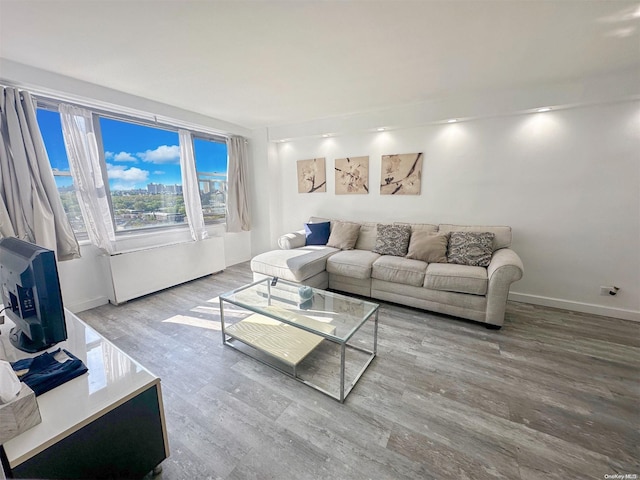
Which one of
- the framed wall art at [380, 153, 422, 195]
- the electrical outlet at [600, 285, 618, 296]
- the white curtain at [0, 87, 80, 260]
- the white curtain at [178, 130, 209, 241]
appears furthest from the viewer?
the white curtain at [178, 130, 209, 241]

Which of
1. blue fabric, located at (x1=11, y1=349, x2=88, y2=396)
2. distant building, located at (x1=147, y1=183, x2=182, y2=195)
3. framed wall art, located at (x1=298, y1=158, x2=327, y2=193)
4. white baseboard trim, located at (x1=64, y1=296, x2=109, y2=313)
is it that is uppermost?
framed wall art, located at (x1=298, y1=158, x2=327, y2=193)

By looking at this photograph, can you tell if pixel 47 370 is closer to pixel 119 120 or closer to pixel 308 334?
pixel 308 334

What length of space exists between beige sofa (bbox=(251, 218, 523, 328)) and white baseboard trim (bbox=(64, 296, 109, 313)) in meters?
1.71

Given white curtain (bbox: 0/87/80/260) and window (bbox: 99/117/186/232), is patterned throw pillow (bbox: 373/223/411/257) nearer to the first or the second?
window (bbox: 99/117/186/232)

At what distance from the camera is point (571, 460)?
1246 mm

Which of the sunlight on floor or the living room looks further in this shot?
the sunlight on floor

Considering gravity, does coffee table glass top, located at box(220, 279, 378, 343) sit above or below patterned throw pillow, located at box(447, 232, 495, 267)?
below

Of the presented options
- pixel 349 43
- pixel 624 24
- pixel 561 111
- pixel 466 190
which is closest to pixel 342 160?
pixel 466 190

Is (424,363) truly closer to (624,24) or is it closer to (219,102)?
(624,24)

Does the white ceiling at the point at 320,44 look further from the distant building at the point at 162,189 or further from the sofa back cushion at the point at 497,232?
the sofa back cushion at the point at 497,232

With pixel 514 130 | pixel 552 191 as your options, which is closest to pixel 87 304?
pixel 514 130

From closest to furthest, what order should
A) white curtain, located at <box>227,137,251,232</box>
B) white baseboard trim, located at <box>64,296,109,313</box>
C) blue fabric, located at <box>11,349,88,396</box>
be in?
1. blue fabric, located at <box>11,349,88,396</box>
2. white baseboard trim, located at <box>64,296,109,313</box>
3. white curtain, located at <box>227,137,251,232</box>

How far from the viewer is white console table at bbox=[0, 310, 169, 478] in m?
0.77

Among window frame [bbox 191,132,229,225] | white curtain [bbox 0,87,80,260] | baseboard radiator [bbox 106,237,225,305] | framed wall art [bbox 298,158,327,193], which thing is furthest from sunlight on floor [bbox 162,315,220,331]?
framed wall art [bbox 298,158,327,193]
